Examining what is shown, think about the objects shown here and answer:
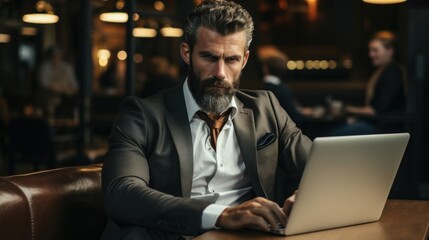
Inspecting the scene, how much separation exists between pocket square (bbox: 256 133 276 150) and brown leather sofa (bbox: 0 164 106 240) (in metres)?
0.55

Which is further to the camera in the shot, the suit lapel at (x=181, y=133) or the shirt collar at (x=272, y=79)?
the shirt collar at (x=272, y=79)

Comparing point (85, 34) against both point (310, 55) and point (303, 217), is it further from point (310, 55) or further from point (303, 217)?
point (310, 55)

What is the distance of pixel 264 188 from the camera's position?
2545mm

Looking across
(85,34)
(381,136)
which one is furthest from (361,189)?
(85,34)

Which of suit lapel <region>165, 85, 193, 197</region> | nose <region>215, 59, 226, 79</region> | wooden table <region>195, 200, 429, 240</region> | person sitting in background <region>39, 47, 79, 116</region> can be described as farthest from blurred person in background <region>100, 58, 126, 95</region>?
wooden table <region>195, 200, 429, 240</region>

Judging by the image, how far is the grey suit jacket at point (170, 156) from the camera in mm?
2072

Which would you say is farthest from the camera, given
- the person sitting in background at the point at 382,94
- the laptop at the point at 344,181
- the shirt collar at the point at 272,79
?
the person sitting in background at the point at 382,94

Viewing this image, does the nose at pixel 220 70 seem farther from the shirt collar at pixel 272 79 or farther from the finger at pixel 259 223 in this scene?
the shirt collar at pixel 272 79

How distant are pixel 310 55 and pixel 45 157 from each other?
875cm

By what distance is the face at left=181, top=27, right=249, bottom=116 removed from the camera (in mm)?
2439

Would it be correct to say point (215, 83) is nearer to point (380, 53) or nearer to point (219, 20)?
point (219, 20)

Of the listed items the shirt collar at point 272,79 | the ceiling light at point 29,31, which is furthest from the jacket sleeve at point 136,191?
the ceiling light at point 29,31

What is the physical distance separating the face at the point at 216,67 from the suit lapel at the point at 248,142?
112mm

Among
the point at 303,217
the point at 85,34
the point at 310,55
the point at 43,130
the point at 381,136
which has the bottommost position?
the point at 310,55
